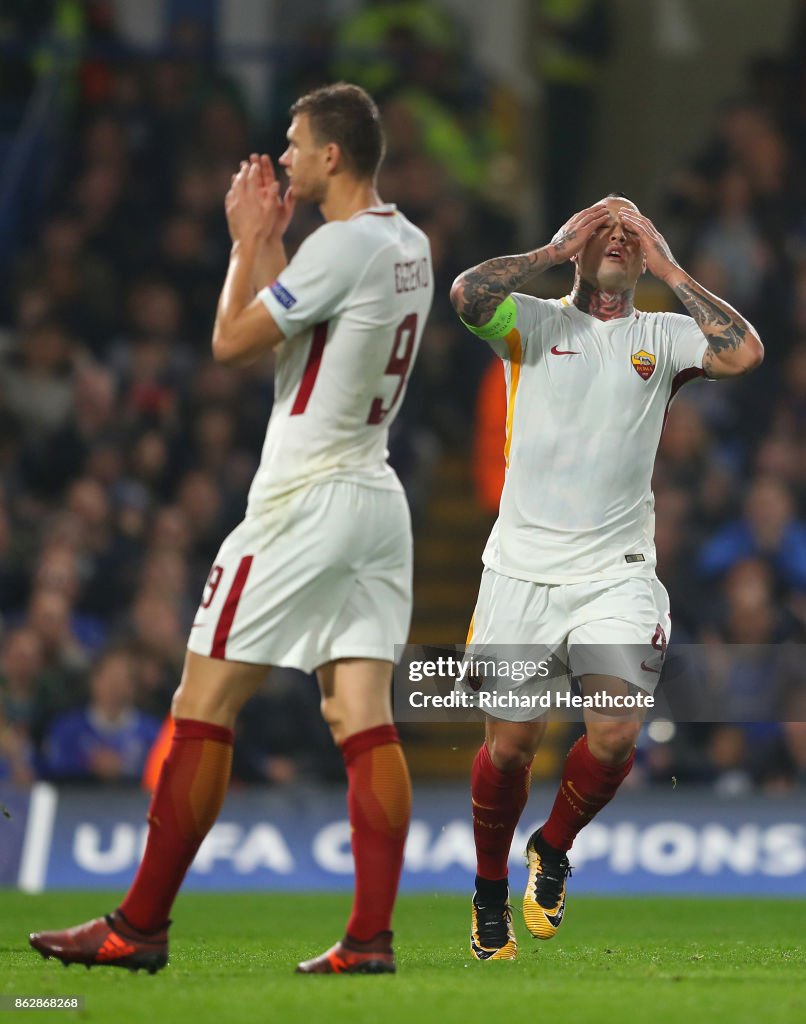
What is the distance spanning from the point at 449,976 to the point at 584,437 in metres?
1.91

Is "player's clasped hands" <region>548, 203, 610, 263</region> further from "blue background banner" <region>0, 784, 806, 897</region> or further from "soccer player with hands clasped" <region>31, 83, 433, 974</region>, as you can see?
"blue background banner" <region>0, 784, 806, 897</region>

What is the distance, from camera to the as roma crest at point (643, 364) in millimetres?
6766

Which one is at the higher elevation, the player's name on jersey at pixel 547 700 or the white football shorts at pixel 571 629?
the white football shorts at pixel 571 629

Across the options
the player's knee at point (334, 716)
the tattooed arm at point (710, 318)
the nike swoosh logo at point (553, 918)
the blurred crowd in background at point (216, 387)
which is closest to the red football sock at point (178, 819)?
the player's knee at point (334, 716)

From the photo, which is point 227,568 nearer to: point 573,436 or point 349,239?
point 349,239

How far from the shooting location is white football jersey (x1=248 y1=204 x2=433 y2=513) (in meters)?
5.58

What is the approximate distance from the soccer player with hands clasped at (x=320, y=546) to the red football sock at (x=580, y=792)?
1270 mm

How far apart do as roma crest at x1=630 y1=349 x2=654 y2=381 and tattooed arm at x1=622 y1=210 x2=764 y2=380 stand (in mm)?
180

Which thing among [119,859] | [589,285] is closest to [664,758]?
[119,859]

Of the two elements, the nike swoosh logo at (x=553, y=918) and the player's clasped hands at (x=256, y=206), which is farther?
the nike swoosh logo at (x=553, y=918)

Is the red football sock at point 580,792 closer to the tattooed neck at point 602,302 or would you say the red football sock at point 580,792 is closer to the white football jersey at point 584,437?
the white football jersey at point 584,437

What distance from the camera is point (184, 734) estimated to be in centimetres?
552

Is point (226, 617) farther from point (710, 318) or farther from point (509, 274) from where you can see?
point (710, 318)

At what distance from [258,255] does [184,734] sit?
1.36 m
